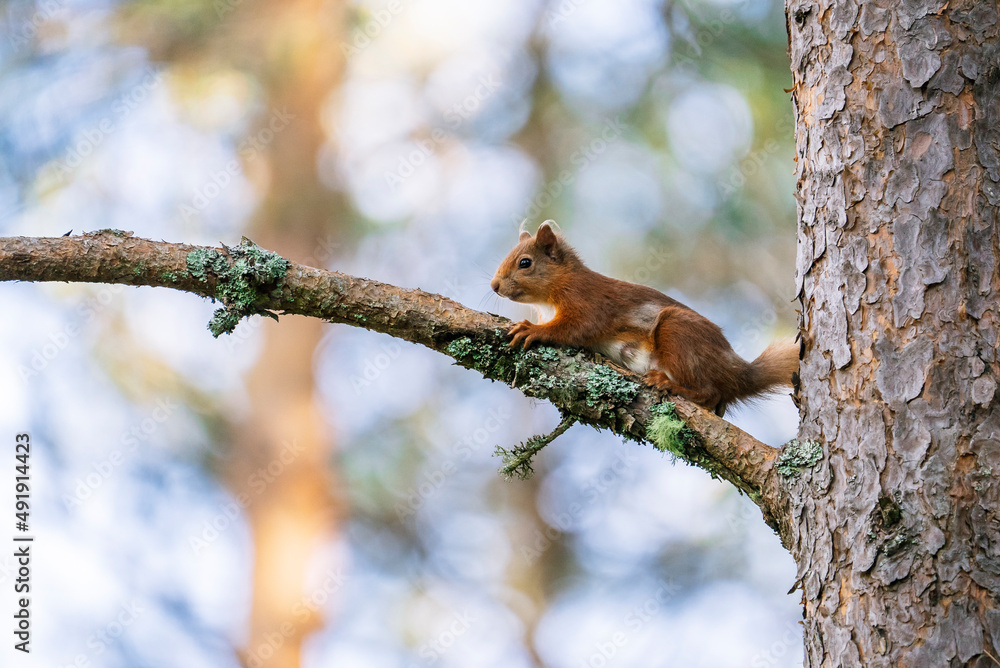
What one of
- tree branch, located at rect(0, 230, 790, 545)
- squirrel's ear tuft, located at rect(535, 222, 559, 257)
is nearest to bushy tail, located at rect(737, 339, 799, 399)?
tree branch, located at rect(0, 230, 790, 545)

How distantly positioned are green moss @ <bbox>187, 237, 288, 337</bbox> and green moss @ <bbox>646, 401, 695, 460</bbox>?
1022 mm

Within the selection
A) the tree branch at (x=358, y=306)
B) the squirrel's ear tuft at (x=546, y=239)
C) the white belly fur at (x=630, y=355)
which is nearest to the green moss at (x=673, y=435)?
the tree branch at (x=358, y=306)

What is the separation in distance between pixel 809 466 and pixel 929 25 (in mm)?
999

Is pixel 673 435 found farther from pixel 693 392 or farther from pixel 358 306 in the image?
pixel 358 306

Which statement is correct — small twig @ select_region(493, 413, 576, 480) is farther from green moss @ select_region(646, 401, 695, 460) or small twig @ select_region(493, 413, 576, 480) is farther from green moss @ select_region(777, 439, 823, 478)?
green moss @ select_region(777, 439, 823, 478)

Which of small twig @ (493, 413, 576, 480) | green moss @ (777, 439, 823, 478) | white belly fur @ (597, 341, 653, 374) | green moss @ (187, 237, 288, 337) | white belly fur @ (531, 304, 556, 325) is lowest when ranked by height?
green moss @ (777, 439, 823, 478)

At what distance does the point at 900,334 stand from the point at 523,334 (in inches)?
37.5

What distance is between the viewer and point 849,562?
161 cm

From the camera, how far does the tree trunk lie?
154 cm

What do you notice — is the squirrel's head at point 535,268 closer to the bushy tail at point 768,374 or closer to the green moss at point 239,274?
the bushy tail at point 768,374

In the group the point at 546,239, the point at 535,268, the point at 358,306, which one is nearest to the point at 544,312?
the point at 535,268

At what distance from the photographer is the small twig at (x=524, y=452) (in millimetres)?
2061

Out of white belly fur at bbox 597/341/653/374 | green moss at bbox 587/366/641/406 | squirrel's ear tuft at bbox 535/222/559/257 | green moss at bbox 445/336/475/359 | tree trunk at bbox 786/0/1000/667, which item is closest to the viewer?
tree trunk at bbox 786/0/1000/667

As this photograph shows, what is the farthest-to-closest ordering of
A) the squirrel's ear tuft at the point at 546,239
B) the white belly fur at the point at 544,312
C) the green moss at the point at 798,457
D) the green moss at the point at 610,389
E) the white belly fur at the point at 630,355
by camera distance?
the squirrel's ear tuft at the point at 546,239 < the white belly fur at the point at 544,312 < the white belly fur at the point at 630,355 < the green moss at the point at 610,389 < the green moss at the point at 798,457
